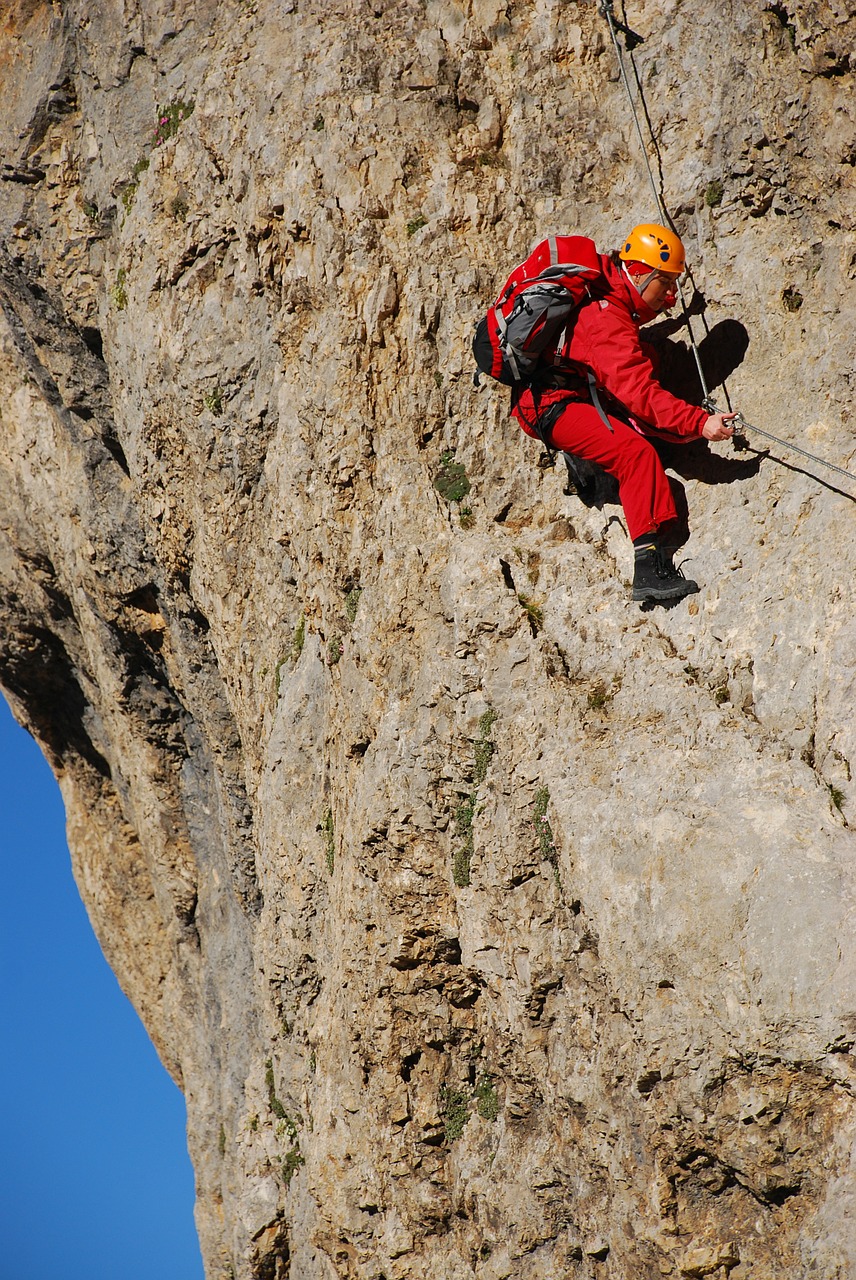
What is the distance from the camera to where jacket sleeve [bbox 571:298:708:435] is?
7.86m

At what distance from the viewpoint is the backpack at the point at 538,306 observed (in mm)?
8242

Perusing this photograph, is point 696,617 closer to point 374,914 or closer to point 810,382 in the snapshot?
point 810,382

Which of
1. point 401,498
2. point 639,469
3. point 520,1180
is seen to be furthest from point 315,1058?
point 639,469

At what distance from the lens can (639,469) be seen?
8.22 m

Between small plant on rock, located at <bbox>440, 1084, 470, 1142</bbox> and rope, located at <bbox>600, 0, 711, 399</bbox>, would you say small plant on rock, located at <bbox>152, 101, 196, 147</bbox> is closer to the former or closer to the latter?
rope, located at <bbox>600, 0, 711, 399</bbox>

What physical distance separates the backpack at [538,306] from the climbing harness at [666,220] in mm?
961

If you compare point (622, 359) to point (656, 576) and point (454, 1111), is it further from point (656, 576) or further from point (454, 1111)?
point (454, 1111)

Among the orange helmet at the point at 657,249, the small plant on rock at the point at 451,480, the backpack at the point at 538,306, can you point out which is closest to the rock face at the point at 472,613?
the small plant on rock at the point at 451,480

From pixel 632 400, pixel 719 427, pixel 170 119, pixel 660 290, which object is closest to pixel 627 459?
pixel 632 400

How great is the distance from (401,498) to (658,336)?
2712mm

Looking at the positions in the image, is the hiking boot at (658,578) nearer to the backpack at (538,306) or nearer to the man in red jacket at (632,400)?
the man in red jacket at (632,400)

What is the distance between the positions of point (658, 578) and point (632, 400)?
1.40 metres

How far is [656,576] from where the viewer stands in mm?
8203

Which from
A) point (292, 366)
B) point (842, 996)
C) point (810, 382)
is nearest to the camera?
point (842, 996)
